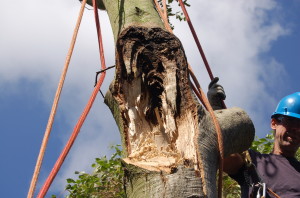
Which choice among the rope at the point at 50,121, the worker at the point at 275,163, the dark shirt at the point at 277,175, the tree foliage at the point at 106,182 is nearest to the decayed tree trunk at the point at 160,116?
the rope at the point at 50,121

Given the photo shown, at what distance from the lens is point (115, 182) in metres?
3.82

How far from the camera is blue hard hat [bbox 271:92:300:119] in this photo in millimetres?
2826

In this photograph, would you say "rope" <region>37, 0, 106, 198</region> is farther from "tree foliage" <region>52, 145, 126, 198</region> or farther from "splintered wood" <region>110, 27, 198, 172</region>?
"tree foliage" <region>52, 145, 126, 198</region>

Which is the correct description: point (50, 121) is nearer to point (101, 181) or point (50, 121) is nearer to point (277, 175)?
point (277, 175)

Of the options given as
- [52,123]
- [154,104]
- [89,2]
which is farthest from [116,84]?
[89,2]

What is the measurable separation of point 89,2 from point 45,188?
5.89ft

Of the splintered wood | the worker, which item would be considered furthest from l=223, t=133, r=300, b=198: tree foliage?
the splintered wood

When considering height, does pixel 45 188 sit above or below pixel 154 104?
below

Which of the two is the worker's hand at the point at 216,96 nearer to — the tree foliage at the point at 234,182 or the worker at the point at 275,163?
the worker at the point at 275,163

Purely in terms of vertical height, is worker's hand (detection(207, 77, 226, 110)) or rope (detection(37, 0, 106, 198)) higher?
worker's hand (detection(207, 77, 226, 110))

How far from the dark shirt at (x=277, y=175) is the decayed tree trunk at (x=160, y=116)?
0.53 m

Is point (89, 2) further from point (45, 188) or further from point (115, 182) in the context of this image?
point (45, 188)

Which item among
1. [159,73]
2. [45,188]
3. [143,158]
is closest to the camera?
[45,188]

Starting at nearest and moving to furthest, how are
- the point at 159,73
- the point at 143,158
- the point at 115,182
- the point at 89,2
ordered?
the point at 143,158, the point at 159,73, the point at 89,2, the point at 115,182
